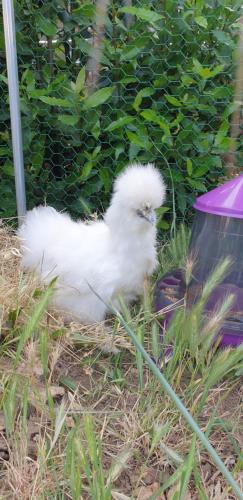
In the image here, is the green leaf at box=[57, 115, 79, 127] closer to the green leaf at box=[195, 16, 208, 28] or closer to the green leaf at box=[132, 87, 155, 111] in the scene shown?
the green leaf at box=[132, 87, 155, 111]

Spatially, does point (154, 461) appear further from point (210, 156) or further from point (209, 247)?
point (210, 156)

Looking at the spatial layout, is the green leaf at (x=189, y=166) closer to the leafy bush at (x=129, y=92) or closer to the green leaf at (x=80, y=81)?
the leafy bush at (x=129, y=92)

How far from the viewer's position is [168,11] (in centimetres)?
215

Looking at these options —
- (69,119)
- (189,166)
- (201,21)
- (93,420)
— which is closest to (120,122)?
(69,119)

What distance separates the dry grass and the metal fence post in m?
0.67

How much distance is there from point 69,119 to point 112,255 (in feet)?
2.65

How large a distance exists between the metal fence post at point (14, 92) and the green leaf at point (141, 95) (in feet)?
1.67

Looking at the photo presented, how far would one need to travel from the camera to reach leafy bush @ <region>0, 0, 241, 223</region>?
2180 millimetres

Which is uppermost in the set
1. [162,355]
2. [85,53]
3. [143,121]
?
[85,53]

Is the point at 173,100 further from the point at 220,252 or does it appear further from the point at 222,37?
the point at 220,252

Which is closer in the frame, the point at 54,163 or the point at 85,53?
the point at 85,53

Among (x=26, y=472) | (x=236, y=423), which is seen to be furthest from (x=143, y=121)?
(x=26, y=472)

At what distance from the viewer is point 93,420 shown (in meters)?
1.23

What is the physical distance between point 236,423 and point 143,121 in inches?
56.2
